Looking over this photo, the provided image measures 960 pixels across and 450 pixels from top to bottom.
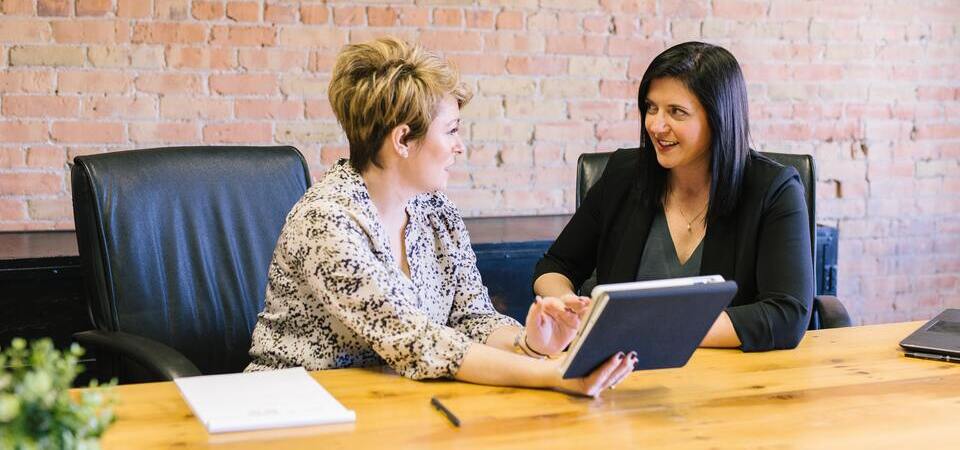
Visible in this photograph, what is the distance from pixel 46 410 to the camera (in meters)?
0.79

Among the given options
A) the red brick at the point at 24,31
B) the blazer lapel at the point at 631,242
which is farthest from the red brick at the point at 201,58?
the blazer lapel at the point at 631,242

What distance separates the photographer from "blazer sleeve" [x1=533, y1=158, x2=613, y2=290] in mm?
2463

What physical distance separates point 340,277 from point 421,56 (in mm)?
424

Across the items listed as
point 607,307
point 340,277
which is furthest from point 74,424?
point 340,277

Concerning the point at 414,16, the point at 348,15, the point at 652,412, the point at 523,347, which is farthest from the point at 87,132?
the point at 652,412

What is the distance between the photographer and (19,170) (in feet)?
9.82

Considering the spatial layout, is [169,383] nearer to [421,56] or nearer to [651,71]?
[421,56]

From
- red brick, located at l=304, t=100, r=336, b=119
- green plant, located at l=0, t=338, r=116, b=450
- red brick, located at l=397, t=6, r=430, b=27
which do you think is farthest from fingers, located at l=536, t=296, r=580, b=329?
red brick, located at l=397, t=6, r=430, b=27

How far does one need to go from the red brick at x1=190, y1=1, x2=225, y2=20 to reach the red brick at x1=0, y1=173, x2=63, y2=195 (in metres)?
0.59

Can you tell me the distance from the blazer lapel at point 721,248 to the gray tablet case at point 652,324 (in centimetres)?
57

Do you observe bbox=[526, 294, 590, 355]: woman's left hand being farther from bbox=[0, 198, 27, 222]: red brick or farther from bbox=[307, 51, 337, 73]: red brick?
bbox=[0, 198, 27, 222]: red brick

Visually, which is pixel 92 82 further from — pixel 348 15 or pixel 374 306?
pixel 374 306

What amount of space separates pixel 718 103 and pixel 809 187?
0.42 meters

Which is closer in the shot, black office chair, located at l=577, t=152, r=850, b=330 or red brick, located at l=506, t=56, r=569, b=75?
black office chair, located at l=577, t=152, r=850, b=330
